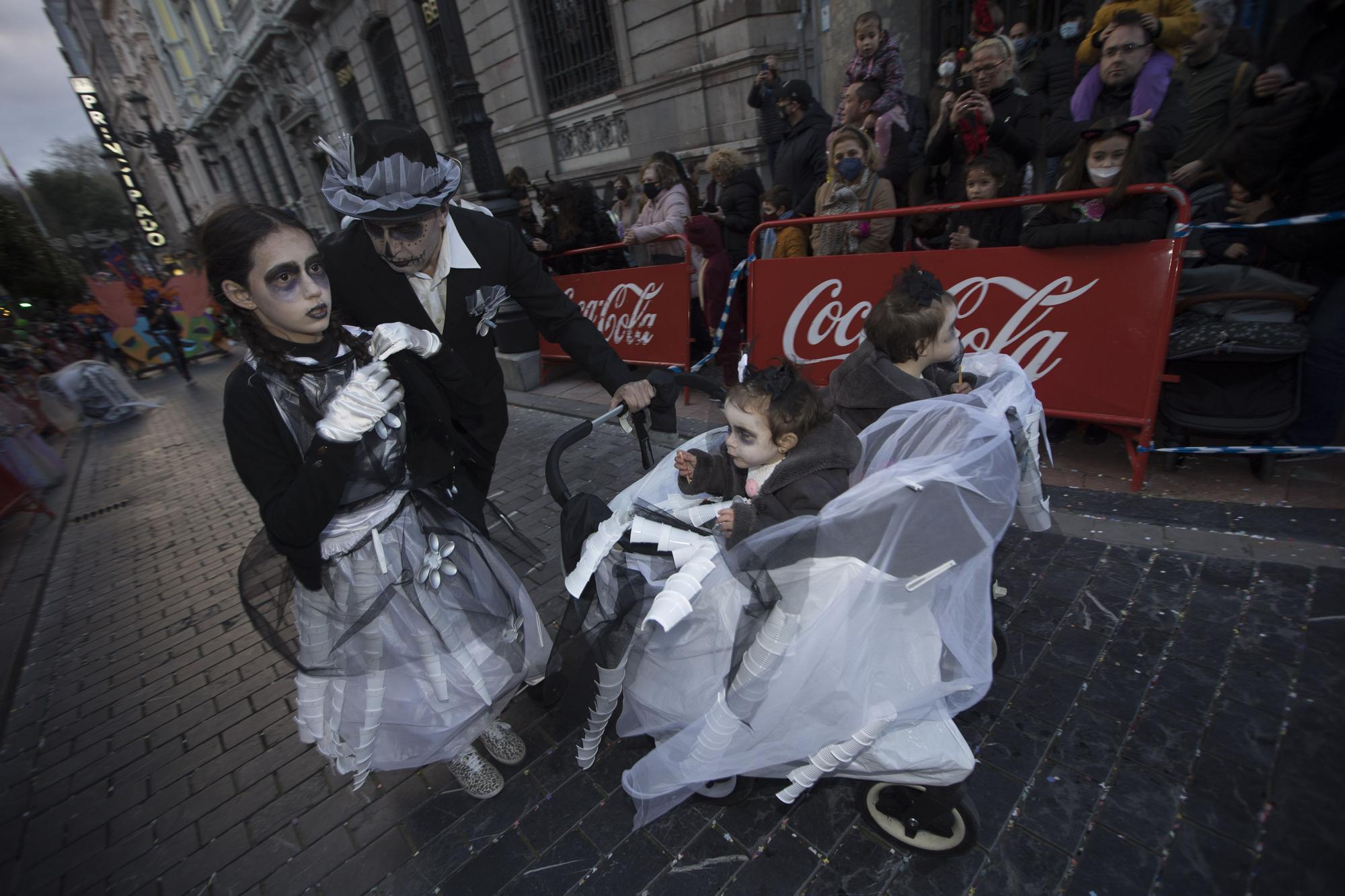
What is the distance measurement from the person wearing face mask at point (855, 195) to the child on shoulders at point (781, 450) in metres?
3.18

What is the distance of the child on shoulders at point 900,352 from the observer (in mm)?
2205

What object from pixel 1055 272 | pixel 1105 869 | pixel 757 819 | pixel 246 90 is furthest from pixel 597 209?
pixel 246 90

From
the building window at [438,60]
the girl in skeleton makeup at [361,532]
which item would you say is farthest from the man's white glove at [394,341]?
the building window at [438,60]

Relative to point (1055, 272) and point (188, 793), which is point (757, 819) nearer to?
point (188, 793)

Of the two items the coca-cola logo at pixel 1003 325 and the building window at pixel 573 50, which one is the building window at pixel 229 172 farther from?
the coca-cola logo at pixel 1003 325

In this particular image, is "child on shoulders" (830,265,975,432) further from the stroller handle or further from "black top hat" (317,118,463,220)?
"black top hat" (317,118,463,220)

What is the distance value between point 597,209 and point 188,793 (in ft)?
21.1

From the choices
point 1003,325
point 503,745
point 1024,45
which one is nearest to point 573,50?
point 1024,45

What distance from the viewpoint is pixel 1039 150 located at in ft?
14.8

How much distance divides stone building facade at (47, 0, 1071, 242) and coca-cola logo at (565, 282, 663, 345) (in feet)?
8.29

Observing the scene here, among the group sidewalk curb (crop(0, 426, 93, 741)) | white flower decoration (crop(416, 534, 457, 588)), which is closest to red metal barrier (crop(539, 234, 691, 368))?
white flower decoration (crop(416, 534, 457, 588))

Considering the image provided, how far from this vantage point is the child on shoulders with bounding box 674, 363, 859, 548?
1.71m

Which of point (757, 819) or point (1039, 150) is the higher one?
point (1039, 150)

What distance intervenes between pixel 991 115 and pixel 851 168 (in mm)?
996
